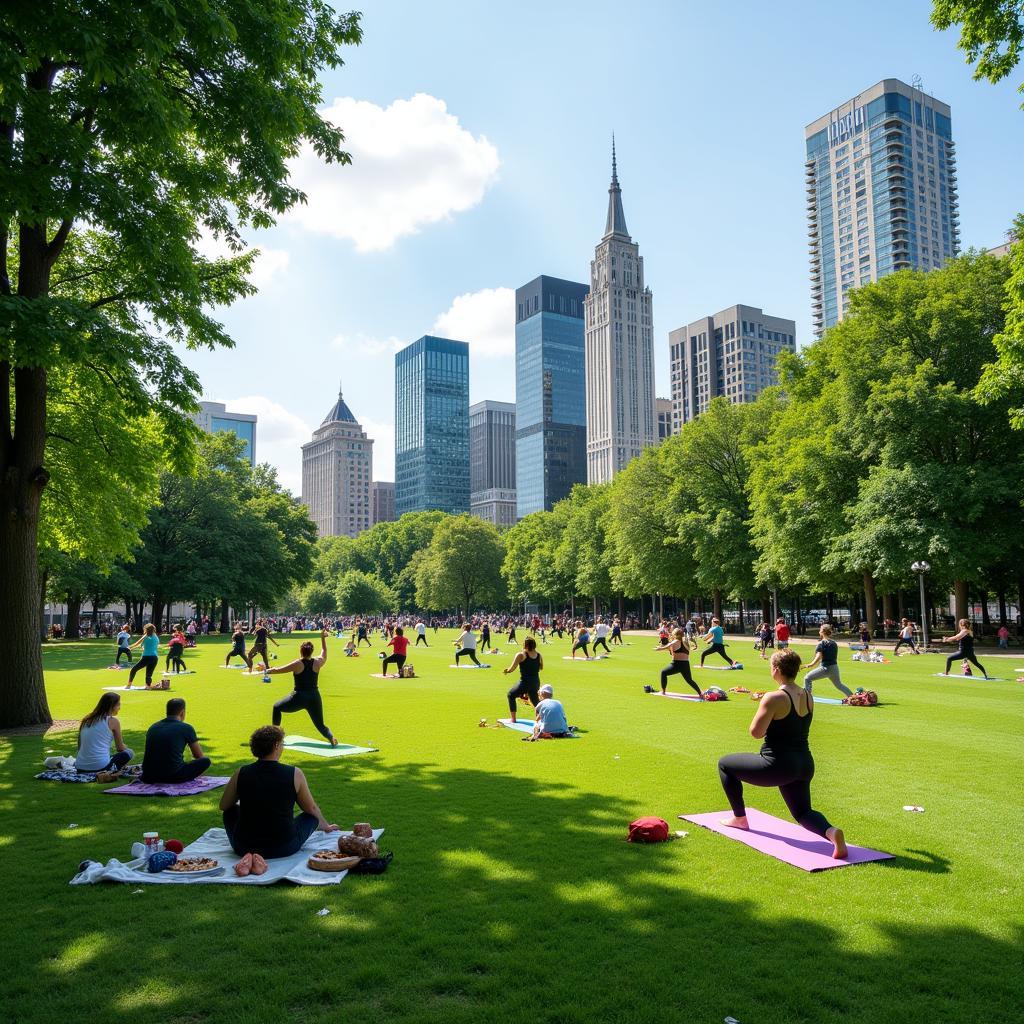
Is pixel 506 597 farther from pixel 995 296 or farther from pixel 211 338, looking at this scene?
pixel 211 338

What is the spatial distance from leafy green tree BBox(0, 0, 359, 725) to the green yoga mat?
5.85 metres

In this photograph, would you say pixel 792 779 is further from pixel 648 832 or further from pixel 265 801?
pixel 265 801

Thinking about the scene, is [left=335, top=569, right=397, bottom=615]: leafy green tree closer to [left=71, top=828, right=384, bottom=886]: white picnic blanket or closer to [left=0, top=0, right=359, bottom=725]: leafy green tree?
[left=0, top=0, right=359, bottom=725]: leafy green tree

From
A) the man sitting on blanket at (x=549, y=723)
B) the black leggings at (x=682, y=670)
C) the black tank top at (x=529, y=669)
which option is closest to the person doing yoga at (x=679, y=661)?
the black leggings at (x=682, y=670)

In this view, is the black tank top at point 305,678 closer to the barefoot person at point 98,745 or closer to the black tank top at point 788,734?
the barefoot person at point 98,745

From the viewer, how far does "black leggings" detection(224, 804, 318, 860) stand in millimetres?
7125

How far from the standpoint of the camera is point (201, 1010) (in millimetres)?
4496

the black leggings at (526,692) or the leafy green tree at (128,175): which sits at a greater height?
the leafy green tree at (128,175)

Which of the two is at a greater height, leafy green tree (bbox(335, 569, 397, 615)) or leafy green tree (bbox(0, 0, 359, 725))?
leafy green tree (bbox(0, 0, 359, 725))

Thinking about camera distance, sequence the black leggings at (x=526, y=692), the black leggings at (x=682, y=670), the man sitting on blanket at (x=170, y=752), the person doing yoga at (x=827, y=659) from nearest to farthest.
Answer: the man sitting on blanket at (x=170, y=752) < the black leggings at (x=526, y=692) < the person doing yoga at (x=827, y=659) < the black leggings at (x=682, y=670)

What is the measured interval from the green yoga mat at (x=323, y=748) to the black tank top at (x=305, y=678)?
36.4 inches

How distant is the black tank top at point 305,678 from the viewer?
13.2m

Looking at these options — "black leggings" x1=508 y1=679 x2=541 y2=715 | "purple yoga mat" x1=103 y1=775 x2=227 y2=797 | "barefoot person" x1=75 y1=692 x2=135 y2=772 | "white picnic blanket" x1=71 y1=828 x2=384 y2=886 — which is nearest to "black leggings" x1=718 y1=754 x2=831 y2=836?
"white picnic blanket" x1=71 y1=828 x2=384 y2=886

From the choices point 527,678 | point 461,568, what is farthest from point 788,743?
point 461,568
